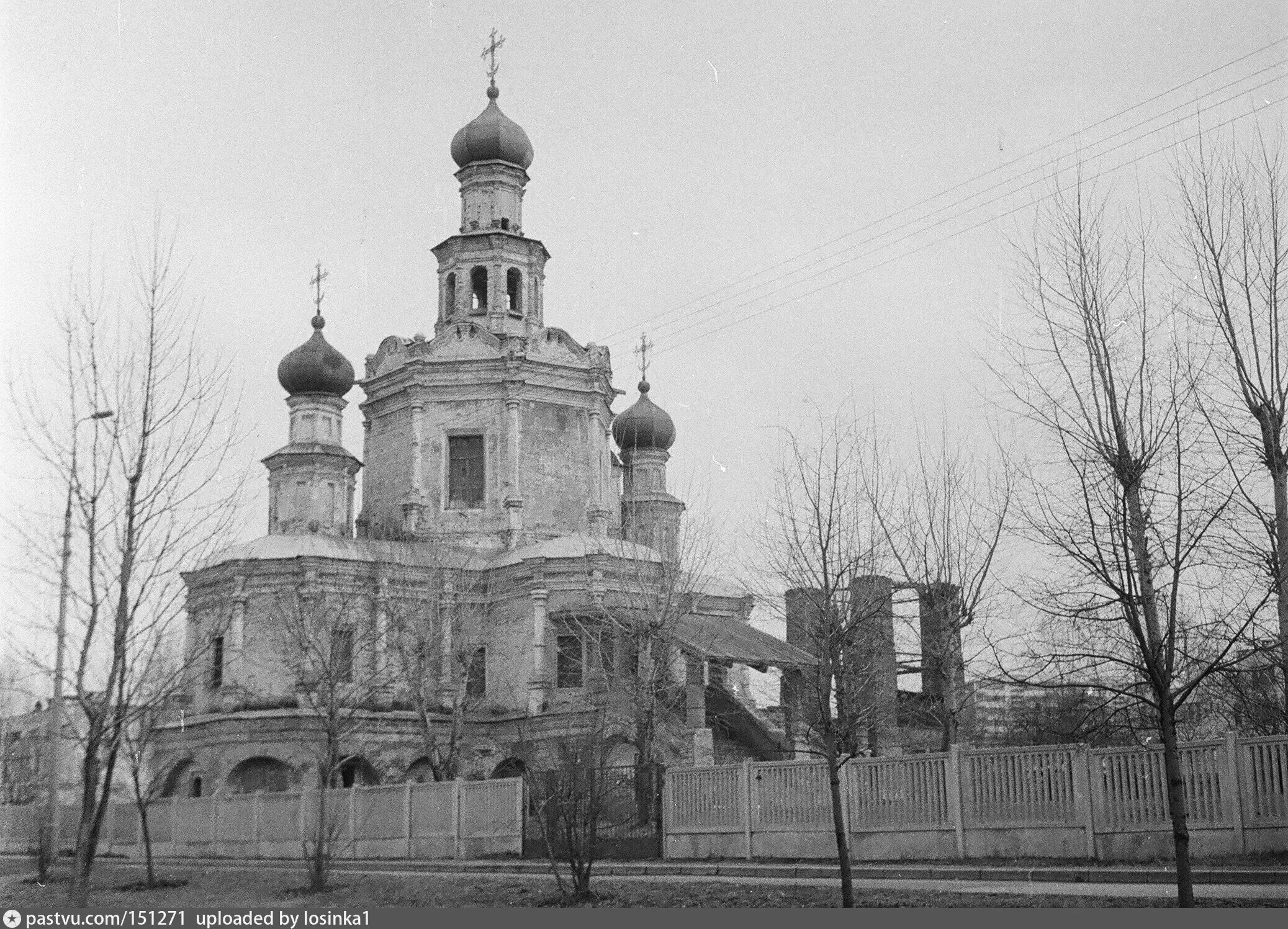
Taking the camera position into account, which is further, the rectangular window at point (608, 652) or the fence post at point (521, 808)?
the rectangular window at point (608, 652)

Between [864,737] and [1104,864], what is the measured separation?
1870 centimetres

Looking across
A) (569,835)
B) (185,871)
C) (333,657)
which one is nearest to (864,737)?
(333,657)

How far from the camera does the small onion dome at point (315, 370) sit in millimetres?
48031

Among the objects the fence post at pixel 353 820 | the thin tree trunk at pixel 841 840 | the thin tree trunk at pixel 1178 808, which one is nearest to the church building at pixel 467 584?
the fence post at pixel 353 820

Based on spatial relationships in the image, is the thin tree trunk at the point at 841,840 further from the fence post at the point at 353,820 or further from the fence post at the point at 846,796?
the fence post at the point at 353,820

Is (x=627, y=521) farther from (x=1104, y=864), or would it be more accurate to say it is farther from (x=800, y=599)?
(x=1104, y=864)

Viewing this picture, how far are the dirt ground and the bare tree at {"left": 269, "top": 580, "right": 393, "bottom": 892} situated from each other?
10702 millimetres

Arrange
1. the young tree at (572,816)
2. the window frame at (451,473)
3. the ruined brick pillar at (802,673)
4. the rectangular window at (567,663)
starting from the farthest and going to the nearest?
the window frame at (451,473)
the rectangular window at (567,663)
the ruined brick pillar at (802,673)
the young tree at (572,816)

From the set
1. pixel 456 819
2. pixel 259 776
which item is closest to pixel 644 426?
pixel 259 776

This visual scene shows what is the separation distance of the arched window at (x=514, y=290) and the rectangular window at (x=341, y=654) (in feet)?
45.0

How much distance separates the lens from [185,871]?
25375 mm

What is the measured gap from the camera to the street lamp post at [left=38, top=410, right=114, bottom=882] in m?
15.6

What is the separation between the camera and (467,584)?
42.4m

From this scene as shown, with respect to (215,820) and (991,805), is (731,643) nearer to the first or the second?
(215,820)
